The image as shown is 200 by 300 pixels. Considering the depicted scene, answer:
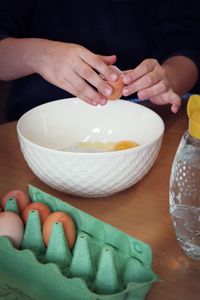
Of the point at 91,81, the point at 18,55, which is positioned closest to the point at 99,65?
the point at 91,81

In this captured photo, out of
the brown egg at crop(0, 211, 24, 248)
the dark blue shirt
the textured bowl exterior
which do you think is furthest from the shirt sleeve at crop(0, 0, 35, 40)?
the brown egg at crop(0, 211, 24, 248)

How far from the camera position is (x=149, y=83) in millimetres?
932

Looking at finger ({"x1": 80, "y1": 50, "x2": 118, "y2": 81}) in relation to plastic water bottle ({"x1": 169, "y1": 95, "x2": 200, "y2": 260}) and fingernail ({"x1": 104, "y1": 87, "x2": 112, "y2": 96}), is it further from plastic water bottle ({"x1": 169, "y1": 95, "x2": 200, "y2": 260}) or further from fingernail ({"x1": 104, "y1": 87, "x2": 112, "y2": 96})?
plastic water bottle ({"x1": 169, "y1": 95, "x2": 200, "y2": 260})

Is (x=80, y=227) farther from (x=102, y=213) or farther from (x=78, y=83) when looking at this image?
(x=78, y=83)

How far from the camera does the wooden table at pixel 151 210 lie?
604 mm

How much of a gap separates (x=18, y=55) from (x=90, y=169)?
0.44 meters

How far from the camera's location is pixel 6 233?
621mm

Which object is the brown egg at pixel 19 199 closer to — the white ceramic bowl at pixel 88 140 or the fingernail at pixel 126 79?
the white ceramic bowl at pixel 88 140

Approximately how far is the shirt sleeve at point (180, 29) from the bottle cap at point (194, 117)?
25.6 inches

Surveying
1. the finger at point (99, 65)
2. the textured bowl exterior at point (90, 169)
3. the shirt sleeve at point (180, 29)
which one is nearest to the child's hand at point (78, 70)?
the finger at point (99, 65)

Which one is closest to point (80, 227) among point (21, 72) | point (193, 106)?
point (193, 106)

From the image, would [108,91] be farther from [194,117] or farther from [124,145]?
[194,117]

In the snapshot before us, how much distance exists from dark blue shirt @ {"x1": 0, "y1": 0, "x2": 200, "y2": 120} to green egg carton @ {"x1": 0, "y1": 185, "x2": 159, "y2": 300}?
2.29 ft

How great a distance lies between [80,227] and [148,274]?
0.44 feet
